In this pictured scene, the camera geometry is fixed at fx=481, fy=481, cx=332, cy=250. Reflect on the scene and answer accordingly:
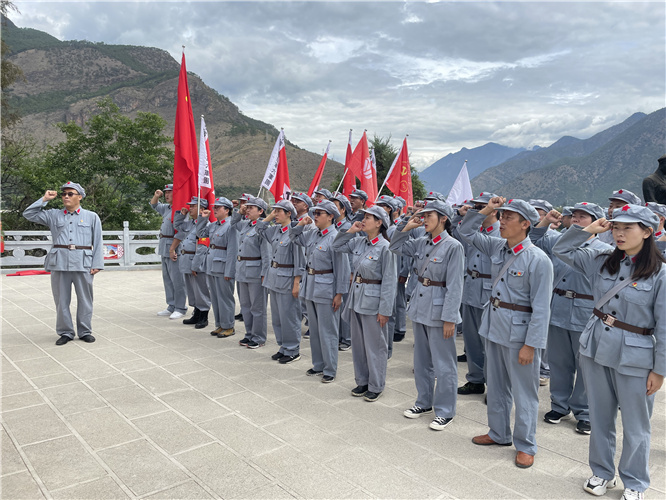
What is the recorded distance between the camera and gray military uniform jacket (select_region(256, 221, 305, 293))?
622 centimetres

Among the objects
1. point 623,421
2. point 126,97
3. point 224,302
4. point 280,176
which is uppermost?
point 126,97

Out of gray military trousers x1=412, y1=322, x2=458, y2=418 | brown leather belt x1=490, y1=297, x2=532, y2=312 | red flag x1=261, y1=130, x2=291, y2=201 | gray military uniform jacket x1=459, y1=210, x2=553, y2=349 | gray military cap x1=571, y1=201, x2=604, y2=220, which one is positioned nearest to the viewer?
gray military uniform jacket x1=459, y1=210, x2=553, y2=349

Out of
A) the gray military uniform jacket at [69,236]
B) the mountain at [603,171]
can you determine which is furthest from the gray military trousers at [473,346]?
the mountain at [603,171]

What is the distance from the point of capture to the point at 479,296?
5594mm

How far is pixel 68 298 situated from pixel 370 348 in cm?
474

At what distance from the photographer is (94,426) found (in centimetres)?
422

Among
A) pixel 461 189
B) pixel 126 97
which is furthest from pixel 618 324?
pixel 126 97

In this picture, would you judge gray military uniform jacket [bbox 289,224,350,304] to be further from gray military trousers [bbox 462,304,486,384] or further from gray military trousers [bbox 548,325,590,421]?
gray military trousers [bbox 548,325,590,421]

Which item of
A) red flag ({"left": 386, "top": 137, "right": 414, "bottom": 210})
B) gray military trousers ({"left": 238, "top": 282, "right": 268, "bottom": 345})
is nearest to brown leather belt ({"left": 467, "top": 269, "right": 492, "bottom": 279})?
gray military trousers ({"left": 238, "top": 282, "right": 268, "bottom": 345})

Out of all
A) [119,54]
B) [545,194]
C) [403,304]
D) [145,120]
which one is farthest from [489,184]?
[403,304]

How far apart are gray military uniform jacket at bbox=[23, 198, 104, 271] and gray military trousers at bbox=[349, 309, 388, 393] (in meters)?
4.28

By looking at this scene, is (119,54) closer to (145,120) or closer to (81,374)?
(145,120)

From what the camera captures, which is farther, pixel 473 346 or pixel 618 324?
pixel 473 346

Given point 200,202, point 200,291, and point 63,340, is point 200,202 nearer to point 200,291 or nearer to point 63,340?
point 200,291
